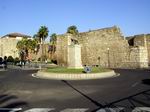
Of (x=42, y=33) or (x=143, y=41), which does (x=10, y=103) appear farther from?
(x=42, y=33)

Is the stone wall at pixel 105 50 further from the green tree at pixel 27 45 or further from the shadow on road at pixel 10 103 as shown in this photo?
the green tree at pixel 27 45

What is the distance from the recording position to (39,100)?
1110 centimetres

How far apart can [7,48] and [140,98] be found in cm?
6684

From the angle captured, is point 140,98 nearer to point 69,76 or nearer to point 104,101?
point 104,101

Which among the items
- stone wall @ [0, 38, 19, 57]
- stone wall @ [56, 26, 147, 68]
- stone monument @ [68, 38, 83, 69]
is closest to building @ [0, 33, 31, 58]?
stone wall @ [0, 38, 19, 57]

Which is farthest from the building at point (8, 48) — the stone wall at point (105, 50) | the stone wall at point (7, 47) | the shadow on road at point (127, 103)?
the shadow on road at point (127, 103)

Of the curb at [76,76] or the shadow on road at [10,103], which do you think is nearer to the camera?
the shadow on road at [10,103]

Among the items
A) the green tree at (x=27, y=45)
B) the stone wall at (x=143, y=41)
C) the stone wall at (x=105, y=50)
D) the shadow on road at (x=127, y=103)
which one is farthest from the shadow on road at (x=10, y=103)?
the green tree at (x=27, y=45)

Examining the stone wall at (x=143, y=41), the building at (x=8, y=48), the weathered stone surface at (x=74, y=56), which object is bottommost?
the weathered stone surface at (x=74, y=56)

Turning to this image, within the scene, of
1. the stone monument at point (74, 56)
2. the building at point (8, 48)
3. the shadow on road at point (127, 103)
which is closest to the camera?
the shadow on road at point (127, 103)

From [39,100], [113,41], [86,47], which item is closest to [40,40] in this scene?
[86,47]

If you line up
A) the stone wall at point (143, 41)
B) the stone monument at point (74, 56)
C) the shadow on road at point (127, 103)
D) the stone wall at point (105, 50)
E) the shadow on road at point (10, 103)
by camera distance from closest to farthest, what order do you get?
the shadow on road at point (127, 103) → the shadow on road at point (10, 103) → the stone monument at point (74, 56) → the stone wall at point (105, 50) → the stone wall at point (143, 41)

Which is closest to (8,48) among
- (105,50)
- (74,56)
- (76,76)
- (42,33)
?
(42,33)

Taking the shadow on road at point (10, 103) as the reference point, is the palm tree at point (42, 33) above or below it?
above
